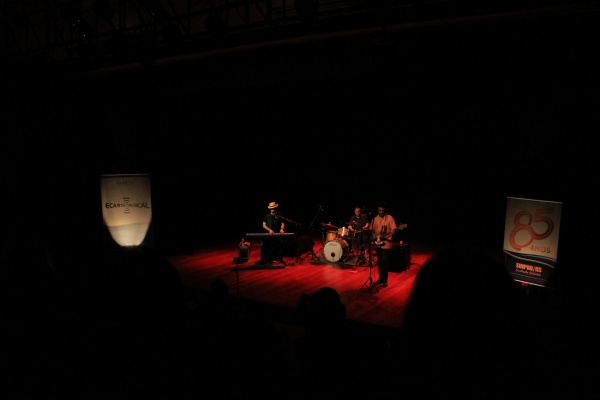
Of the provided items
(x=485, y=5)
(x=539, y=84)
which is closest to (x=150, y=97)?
(x=485, y=5)

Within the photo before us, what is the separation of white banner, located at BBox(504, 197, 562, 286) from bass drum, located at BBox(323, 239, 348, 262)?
12.5 feet

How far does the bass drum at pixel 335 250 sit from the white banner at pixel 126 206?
400cm

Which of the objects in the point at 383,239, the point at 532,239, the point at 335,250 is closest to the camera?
the point at 532,239

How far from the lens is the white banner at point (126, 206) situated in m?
8.29

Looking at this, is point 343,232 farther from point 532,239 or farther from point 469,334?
point 469,334

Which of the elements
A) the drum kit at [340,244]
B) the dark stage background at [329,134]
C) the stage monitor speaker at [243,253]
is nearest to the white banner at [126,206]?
the dark stage background at [329,134]

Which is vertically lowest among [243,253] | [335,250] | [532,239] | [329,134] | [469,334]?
[243,253]

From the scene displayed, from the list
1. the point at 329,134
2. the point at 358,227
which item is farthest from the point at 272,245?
the point at 329,134

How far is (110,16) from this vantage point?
312 inches

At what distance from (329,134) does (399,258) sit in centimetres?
398

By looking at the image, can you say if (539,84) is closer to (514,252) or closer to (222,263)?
(514,252)

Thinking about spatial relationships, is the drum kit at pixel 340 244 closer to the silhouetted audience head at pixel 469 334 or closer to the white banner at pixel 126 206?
the white banner at pixel 126 206

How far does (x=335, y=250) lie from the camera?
901 centimetres

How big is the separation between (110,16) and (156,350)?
8.67m
